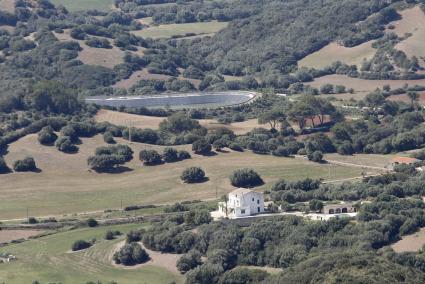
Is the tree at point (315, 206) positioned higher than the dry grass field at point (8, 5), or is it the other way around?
the dry grass field at point (8, 5)

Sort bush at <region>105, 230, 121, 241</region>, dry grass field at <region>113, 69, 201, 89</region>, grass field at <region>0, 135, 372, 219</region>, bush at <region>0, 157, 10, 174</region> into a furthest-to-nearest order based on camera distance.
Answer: dry grass field at <region>113, 69, 201, 89</region> < bush at <region>0, 157, 10, 174</region> < grass field at <region>0, 135, 372, 219</region> < bush at <region>105, 230, 121, 241</region>

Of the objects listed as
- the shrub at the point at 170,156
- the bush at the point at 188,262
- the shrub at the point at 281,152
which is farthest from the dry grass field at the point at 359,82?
the bush at the point at 188,262

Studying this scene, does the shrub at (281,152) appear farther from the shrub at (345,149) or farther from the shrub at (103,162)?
the shrub at (103,162)

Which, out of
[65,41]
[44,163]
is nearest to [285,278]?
[44,163]

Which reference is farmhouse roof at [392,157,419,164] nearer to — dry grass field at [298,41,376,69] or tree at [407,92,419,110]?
tree at [407,92,419,110]

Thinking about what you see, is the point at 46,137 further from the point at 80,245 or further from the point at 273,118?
the point at 80,245

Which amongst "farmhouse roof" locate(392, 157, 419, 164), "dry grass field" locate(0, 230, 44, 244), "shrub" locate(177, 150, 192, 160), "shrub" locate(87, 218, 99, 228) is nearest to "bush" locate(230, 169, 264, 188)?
"shrub" locate(177, 150, 192, 160)

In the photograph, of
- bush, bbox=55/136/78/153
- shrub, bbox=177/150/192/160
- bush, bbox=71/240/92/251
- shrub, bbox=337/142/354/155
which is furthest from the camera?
shrub, bbox=337/142/354/155
